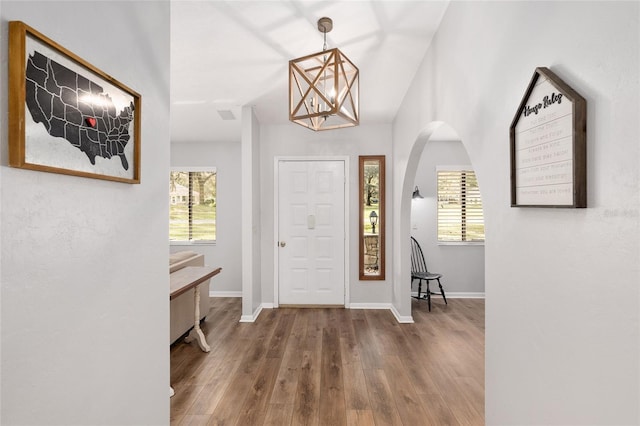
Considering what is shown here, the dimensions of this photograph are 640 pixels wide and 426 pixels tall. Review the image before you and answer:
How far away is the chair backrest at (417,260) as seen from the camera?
5.15 meters

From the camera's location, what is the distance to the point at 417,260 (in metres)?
5.19

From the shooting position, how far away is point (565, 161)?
3.33 ft

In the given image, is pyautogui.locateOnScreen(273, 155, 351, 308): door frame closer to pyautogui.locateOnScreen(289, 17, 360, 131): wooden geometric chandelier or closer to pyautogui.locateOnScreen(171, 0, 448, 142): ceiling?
pyautogui.locateOnScreen(171, 0, 448, 142): ceiling

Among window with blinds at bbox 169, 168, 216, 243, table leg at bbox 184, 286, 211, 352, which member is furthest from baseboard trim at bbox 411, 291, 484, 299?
window with blinds at bbox 169, 168, 216, 243

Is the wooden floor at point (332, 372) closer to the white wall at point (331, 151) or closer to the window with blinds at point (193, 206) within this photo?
the white wall at point (331, 151)

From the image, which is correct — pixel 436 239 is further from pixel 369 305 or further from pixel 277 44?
pixel 277 44

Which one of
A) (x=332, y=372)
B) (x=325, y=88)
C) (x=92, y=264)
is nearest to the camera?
(x=92, y=264)

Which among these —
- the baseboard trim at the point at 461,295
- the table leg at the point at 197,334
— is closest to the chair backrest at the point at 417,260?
the baseboard trim at the point at 461,295

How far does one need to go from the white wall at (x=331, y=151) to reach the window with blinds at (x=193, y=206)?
1.42m

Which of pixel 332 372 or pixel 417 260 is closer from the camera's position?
pixel 332 372

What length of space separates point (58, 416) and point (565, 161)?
1.68m

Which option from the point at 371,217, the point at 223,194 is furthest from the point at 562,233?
the point at 223,194

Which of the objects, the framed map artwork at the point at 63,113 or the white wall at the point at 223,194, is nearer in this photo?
the framed map artwork at the point at 63,113

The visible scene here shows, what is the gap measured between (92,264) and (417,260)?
4.78 meters
